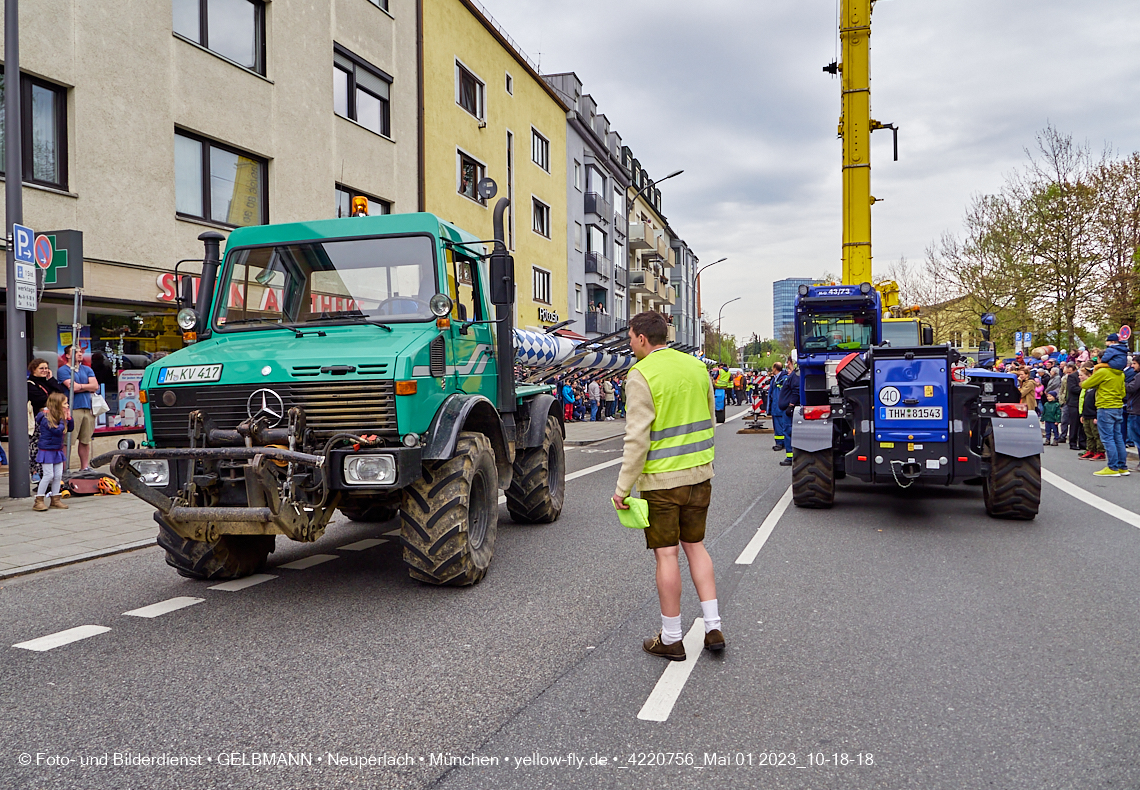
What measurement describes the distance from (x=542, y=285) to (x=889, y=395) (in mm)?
24475

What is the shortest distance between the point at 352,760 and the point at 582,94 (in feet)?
141

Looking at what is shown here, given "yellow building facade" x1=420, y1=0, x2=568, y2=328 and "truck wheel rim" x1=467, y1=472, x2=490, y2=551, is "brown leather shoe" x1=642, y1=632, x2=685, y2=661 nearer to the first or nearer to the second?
"truck wheel rim" x1=467, y1=472, x2=490, y2=551

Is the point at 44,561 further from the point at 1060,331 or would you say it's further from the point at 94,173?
the point at 1060,331

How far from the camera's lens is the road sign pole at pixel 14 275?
9609 mm

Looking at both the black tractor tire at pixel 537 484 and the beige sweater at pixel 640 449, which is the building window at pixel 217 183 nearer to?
the black tractor tire at pixel 537 484

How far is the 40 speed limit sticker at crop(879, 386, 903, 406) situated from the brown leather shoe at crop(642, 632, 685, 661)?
4874 mm

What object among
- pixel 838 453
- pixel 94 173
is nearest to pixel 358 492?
pixel 838 453

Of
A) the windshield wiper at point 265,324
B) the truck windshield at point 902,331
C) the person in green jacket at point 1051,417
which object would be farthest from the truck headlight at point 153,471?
the person in green jacket at point 1051,417

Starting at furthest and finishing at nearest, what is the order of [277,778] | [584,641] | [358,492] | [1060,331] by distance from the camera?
[1060,331], [358,492], [584,641], [277,778]

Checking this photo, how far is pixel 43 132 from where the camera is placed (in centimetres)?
1156

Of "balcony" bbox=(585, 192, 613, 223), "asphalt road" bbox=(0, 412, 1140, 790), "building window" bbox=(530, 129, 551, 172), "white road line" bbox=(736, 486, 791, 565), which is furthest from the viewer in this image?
"balcony" bbox=(585, 192, 613, 223)

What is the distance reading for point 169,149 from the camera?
1322 cm

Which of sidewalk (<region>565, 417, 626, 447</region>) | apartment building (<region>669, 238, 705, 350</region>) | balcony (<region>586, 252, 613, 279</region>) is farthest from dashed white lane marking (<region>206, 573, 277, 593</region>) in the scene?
apartment building (<region>669, 238, 705, 350</region>)

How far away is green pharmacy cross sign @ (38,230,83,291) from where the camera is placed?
9.92 m
